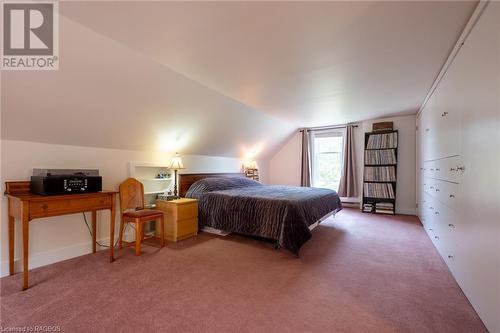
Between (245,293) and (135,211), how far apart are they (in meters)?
1.90

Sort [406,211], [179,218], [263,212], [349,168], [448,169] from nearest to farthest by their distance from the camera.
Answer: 1. [448,169]
2. [263,212]
3. [179,218]
4. [406,211]
5. [349,168]

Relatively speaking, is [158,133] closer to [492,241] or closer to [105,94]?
[105,94]

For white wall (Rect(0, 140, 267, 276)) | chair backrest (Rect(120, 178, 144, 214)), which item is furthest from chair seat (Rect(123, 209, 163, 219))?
white wall (Rect(0, 140, 267, 276))

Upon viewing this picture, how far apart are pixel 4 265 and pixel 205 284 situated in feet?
6.39

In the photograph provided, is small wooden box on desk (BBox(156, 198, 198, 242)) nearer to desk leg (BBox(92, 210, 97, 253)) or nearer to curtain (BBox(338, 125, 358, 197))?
desk leg (BBox(92, 210, 97, 253))

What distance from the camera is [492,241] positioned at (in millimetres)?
1406

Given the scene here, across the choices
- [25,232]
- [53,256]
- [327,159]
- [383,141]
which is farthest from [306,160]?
[25,232]

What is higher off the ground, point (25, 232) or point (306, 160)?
point (306, 160)

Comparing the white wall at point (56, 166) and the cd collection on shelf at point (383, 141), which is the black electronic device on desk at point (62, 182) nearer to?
the white wall at point (56, 166)

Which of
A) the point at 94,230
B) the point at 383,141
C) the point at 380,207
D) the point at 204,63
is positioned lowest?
the point at 380,207

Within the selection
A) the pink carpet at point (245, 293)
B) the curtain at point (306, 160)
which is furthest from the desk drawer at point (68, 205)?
the curtain at point (306, 160)

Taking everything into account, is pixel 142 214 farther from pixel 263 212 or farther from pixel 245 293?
pixel 245 293

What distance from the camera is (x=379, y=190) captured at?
16.8 feet

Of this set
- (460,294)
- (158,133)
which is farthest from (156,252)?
(460,294)
